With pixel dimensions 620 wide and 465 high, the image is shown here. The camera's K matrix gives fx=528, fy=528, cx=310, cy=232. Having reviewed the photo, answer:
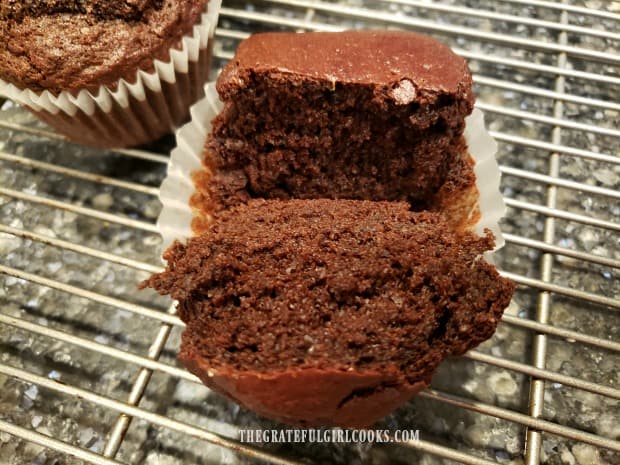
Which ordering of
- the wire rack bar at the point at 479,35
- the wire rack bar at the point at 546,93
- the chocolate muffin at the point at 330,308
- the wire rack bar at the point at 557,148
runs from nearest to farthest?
the chocolate muffin at the point at 330,308, the wire rack bar at the point at 557,148, the wire rack bar at the point at 546,93, the wire rack bar at the point at 479,35

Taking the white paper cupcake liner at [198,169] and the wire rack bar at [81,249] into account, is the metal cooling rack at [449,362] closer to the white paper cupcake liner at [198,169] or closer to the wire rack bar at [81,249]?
the wire rack bar at [81,249]

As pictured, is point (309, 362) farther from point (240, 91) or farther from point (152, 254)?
point (152, 254)

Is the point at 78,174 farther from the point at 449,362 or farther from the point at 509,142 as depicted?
the point at 509,142

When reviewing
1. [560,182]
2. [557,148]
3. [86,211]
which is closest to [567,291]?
[560,182]

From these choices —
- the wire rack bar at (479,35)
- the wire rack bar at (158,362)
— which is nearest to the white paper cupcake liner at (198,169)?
the wire rack bar at (158,362)

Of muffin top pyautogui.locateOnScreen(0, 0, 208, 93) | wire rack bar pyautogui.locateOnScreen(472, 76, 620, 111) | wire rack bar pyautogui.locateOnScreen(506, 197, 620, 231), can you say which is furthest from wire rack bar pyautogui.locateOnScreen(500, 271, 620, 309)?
muffin top pyautogui.locateOnScreen(0, 0, 208, 93)

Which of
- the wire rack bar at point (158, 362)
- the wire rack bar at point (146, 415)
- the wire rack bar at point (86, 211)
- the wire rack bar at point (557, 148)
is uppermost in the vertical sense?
the wire rack bar at point (557, 148)
